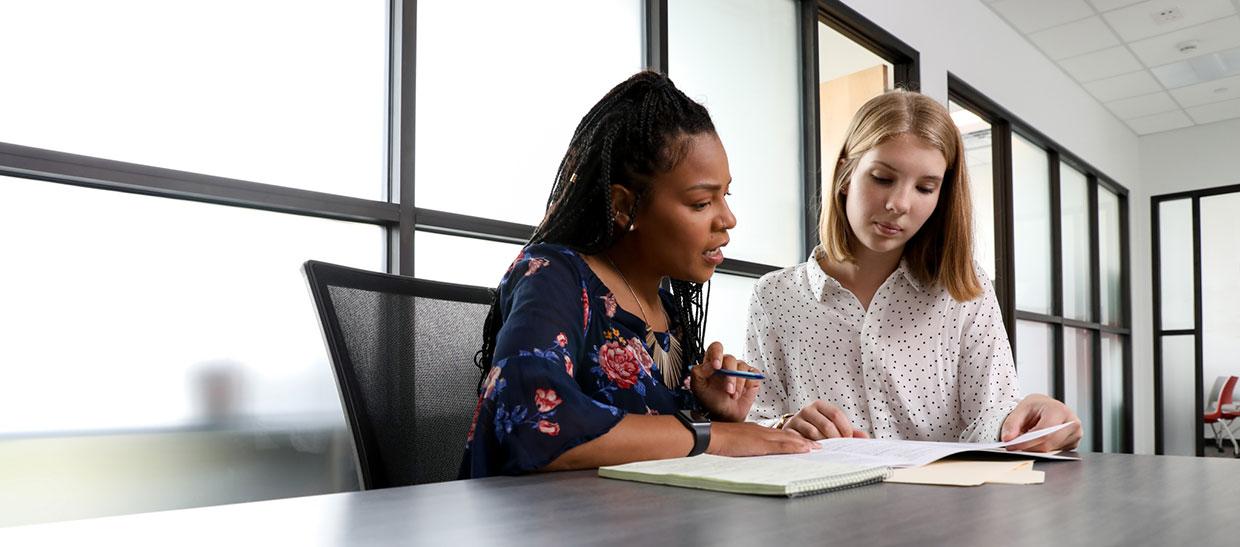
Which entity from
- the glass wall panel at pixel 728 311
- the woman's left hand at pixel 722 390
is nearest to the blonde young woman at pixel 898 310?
the woman's left hand at pixel 722 390

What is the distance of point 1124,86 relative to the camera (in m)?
5.76

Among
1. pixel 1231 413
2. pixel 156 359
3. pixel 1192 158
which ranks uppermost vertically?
pixel 1192 158

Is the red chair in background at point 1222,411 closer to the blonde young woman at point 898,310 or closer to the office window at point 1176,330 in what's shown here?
the office window at point 1176,330

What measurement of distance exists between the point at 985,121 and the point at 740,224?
7.91 ft

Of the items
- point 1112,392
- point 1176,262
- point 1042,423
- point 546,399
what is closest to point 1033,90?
point 1112,392

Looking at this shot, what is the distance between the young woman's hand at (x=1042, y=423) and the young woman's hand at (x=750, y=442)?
260 millimetres

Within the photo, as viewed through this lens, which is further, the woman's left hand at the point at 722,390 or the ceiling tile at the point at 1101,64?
the ceiling tile at the point at 1101,64

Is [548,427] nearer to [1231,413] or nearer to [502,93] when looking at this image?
[502,93]

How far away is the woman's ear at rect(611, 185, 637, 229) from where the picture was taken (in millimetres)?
1126

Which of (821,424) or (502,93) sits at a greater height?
(502,93)

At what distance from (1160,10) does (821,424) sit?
448cm

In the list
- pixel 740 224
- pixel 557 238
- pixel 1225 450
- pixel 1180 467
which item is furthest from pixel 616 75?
pixel 1225 450

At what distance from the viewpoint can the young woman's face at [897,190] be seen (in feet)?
4.70

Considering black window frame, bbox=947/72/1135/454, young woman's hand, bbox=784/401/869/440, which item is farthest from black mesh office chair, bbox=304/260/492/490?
black window frame, bbox=947/72/1135/454
